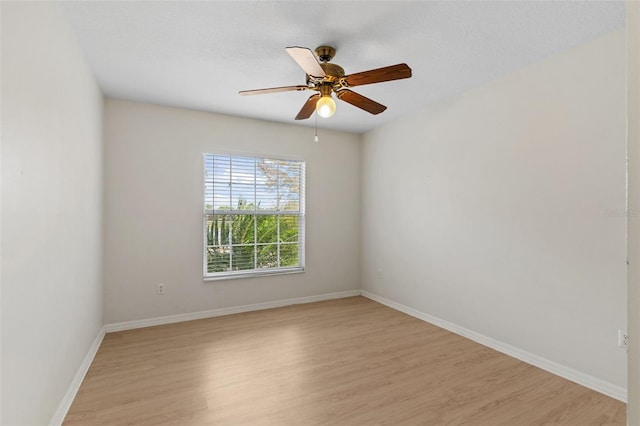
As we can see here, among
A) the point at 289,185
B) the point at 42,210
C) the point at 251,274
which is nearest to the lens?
the point at 42,210

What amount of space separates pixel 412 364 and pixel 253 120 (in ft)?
11.2

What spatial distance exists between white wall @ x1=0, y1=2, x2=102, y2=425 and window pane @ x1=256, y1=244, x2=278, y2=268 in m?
2.06

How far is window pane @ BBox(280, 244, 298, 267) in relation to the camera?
455 centimetres

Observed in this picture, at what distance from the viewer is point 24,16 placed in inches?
59.0

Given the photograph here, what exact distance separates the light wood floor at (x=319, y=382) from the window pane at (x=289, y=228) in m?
1.41

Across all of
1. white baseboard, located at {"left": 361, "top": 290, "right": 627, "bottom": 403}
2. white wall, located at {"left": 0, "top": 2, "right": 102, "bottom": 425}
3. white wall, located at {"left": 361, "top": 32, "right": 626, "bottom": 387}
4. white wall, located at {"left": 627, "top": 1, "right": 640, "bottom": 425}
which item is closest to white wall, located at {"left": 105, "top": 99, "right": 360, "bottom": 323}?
white wall, located at {"left": 0, "top": 2, "right": 102, "bottom": 425}

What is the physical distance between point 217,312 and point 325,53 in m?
3.23

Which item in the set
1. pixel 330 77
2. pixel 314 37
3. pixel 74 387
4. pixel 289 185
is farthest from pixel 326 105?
pixel 74 387

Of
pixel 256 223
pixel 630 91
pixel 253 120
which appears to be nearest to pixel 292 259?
pixel 256 223

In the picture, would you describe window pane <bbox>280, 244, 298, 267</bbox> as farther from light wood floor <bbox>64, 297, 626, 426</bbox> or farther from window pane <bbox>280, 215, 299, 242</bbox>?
light wood floor <bbox>64, 297, 626, 426</bbox>

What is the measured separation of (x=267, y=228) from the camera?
443 centimetres

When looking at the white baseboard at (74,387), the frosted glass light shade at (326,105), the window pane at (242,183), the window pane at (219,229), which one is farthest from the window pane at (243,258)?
the frosted glass light shade at (326,105)

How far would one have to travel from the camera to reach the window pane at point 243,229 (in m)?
4.21

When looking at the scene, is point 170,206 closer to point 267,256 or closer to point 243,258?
point 243,258
